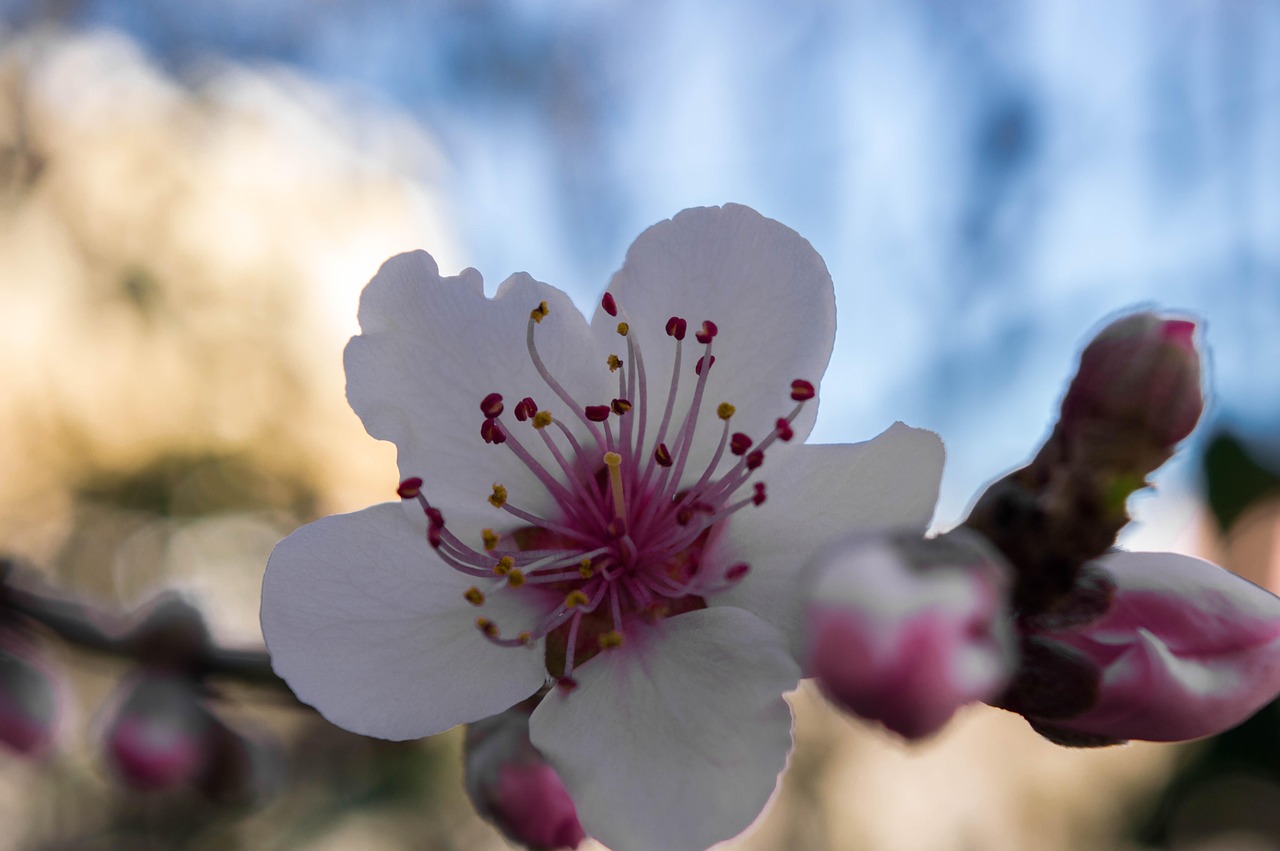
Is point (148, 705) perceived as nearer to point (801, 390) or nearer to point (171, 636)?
point (171, 636)

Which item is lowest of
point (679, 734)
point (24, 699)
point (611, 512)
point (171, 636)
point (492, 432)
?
point (24, 699)

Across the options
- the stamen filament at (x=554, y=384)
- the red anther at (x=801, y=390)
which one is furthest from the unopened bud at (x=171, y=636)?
the red anther at (x=801, y=390)

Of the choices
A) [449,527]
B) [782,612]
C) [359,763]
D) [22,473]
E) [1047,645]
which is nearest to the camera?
[1047,645]

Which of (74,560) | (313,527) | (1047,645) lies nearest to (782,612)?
(1047,645)

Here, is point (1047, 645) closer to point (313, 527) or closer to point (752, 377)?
point (752, 377)

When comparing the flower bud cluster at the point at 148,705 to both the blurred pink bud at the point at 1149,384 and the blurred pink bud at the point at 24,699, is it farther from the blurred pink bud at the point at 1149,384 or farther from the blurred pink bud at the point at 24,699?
the blurred pink bud at the point at 1149,384

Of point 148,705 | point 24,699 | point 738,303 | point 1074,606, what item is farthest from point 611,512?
point 24,699
